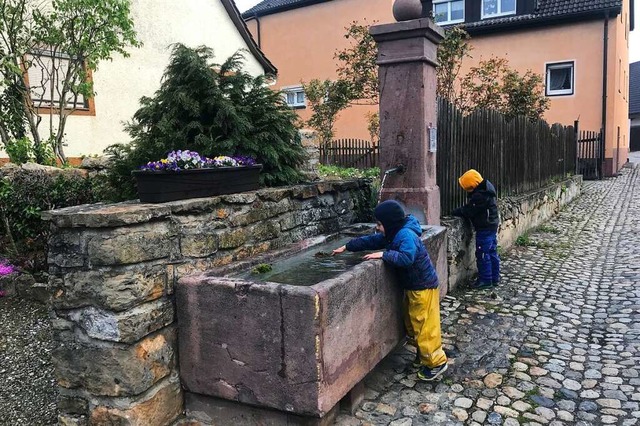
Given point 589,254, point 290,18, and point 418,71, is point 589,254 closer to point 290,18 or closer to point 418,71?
point 418,71

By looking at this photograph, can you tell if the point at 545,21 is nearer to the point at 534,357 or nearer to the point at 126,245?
the point at 534,357

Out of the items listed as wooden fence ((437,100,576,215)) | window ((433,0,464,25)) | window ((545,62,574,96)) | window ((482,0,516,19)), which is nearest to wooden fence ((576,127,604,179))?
window ((545,62,574,96))

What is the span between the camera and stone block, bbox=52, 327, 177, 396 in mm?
2949

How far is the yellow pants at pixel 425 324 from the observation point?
3.67 m

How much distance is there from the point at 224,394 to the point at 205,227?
1.04 m

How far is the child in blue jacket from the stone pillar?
1.44m

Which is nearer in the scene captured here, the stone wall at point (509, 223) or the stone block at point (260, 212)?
the stone block at point (260, 212)

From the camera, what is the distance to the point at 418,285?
12.0 ft

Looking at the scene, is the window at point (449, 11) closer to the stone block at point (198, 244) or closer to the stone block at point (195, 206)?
the stone block at point (195, 206)

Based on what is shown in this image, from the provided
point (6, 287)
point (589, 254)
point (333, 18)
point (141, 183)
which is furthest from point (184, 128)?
point (333, 18)

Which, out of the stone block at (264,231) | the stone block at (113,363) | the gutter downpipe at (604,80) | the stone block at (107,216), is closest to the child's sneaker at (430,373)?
the stone block at (264,231)

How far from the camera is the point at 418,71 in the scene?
4.91 meters

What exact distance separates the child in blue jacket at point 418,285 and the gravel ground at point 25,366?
2489mm

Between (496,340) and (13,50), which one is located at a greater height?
(13,50)
